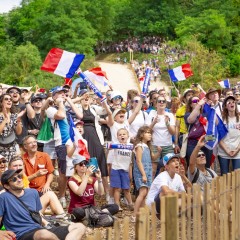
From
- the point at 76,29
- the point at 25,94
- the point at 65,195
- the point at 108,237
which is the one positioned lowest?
the point at 65,195

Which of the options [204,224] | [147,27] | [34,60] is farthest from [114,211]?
[147,27]

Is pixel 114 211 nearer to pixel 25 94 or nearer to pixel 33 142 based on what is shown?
pixel 33 142

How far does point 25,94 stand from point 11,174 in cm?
470

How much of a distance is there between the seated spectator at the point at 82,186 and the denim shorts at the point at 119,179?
88cm

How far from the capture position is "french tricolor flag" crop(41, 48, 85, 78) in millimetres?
12086

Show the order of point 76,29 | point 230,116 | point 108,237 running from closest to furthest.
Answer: point 108,237 < point 230,116 < point 76,29

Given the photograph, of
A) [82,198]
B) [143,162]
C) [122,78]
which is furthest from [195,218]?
[122,78]

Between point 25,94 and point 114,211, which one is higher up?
point 25,94

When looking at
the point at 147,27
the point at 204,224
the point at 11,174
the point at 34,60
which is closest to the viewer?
the point at 204,224

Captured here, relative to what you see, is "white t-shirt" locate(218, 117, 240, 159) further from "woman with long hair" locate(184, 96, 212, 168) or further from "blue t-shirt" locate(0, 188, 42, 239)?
"blue t-shirt" locate(0, 188, 42, 239)

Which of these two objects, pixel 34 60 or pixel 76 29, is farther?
pixel 76 29

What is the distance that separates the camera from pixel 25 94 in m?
12.0

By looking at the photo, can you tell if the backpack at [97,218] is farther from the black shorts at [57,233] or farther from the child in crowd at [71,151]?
the black shorts at [57,233]

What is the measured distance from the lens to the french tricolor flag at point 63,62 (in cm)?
1209
